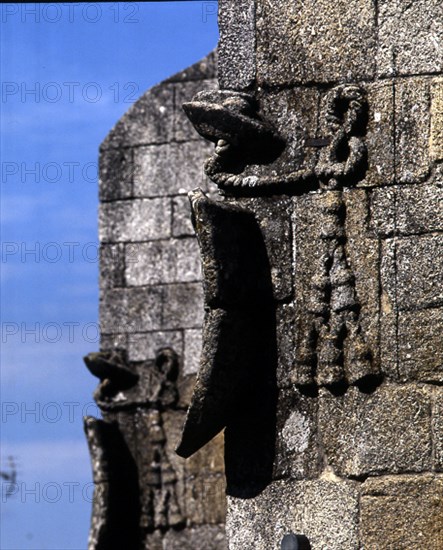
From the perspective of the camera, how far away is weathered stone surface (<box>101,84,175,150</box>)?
11000mm

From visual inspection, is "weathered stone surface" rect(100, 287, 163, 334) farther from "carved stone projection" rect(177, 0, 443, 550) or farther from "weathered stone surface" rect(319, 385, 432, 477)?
"weathered stone surface" rect(319, 385, 432, 477)

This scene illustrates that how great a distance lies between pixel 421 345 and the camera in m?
5.27

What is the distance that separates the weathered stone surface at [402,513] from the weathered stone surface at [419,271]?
515 millimetres

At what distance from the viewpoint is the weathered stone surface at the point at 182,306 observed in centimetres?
1062

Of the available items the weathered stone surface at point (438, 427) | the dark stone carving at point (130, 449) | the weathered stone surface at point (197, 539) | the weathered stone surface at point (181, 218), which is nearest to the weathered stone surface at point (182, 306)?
the dark stone carving at point (130, 449)

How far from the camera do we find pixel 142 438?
1062 centimetres

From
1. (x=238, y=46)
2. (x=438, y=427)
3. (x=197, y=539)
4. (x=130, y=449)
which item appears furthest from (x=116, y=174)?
(x=438, y=427)

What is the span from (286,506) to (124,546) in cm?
512

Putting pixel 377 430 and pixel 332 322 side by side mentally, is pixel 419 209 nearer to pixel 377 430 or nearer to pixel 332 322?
pixel 332 322

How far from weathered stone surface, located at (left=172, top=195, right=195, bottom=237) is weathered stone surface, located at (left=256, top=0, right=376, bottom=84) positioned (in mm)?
→ 5083

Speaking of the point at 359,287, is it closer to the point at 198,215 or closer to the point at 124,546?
the point at 198,215

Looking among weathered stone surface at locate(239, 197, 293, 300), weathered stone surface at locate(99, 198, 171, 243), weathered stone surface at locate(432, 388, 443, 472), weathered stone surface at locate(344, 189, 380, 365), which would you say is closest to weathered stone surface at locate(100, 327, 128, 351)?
weathered stone surface at locate(99, 198, 171, 243)

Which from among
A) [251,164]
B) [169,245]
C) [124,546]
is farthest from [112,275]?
[251,164]

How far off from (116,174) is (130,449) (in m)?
1.71
